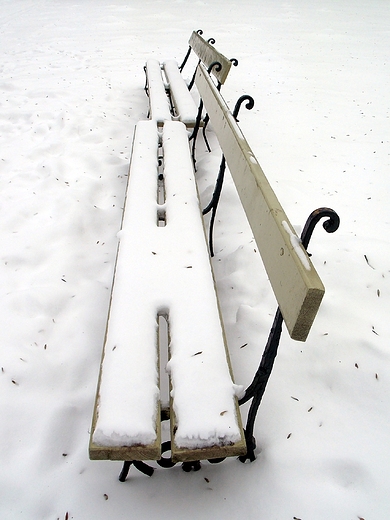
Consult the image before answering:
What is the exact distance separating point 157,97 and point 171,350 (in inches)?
115

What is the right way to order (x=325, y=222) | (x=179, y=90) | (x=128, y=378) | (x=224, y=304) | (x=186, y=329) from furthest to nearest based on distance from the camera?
(x=179, y=90), (x=224, y=304), (x=186, y=329), (x=128, y=378), (x=325, y=222)

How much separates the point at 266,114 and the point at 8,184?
2855 millimetres

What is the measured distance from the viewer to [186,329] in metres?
1.28

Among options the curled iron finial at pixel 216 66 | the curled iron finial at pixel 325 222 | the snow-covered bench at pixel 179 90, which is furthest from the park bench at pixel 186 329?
the snow-covered bench at pixel 179 90

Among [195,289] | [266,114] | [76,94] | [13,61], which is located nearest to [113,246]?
[195,289]

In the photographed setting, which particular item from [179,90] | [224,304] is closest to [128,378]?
[224,304]

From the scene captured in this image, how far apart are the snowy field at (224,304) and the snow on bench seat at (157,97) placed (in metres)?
0.39

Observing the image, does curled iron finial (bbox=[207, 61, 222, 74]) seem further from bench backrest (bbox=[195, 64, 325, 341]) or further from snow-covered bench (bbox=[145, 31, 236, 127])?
bench backrest (bbox=[195, 64, 325, 341])

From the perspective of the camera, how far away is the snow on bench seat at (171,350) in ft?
3.32

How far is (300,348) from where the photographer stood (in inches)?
65.7

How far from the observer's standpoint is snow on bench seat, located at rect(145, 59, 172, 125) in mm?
3031

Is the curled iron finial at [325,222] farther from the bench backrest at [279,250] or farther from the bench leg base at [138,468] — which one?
the bench leg base at [138,468]

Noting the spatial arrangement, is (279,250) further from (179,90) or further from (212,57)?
(179,90)

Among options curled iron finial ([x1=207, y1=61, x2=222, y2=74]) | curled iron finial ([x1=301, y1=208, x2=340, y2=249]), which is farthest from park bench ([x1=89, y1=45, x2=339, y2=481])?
curled iron finial ([x1=207, y1=61, x2=222, y2=74])
